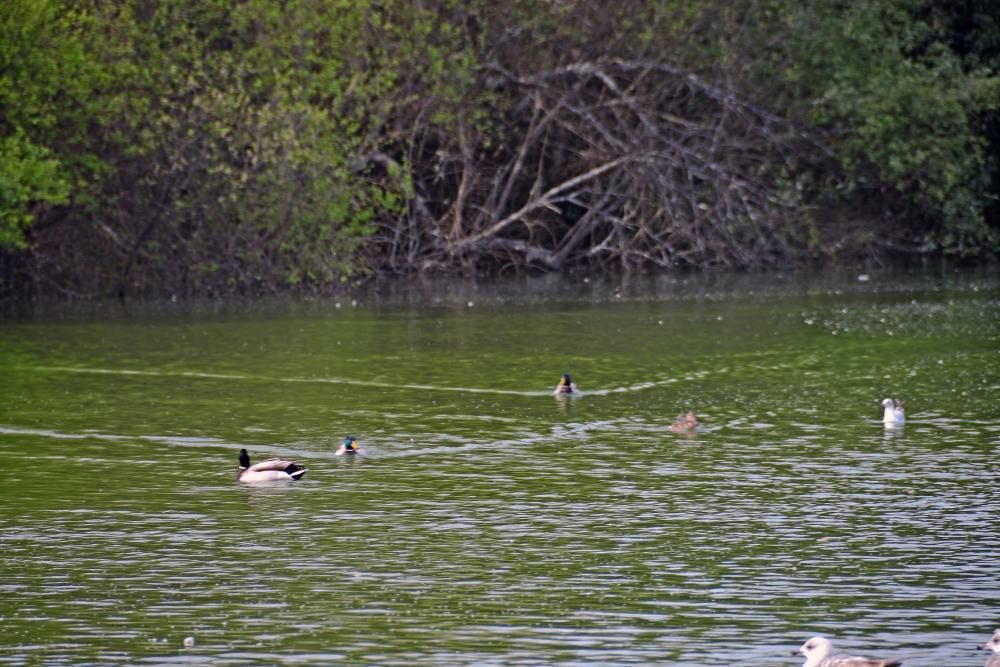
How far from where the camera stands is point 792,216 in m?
52.8

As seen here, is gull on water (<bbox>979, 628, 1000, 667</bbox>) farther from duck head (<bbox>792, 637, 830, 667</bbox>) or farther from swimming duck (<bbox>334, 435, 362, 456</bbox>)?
swimming duck (<bbox>334, 435, 362, 456</bbox>)

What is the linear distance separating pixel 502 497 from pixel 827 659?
739 centimetres

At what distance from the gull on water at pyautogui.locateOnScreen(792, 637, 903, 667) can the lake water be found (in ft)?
2.33

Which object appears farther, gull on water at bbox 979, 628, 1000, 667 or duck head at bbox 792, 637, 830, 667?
duck head at bbox 792, 637, 830, 667

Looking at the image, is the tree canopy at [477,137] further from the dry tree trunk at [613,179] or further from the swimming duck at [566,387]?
the swimming duck at [566,387]

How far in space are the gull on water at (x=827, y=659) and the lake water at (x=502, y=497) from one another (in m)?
0.71

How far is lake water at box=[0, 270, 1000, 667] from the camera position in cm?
1332

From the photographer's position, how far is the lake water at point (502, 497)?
1332 centimetres

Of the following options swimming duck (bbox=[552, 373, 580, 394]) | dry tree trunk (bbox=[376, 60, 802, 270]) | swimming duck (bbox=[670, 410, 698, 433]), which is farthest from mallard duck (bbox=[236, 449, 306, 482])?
dry tree trunk (bbox=[376, 60, 802, 270])

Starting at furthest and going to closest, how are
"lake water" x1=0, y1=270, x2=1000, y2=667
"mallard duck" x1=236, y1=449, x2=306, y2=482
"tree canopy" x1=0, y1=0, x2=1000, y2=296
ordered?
"tree canopy" x1=0, y1=0, x2=1000, y2=296, "mallard duck" x1=236, y1=449, x2=306, y2=482, "lake water" x1=0, y1=270, x2=1000, y2=667

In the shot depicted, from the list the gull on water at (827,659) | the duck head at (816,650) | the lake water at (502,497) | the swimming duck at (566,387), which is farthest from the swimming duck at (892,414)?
the duck head at (816,650)

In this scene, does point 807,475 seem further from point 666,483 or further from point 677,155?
point 677,155

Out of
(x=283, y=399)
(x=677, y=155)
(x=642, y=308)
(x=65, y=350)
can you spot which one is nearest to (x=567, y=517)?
(x=283, y=399)

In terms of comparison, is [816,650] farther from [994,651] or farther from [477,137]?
[477,137]
